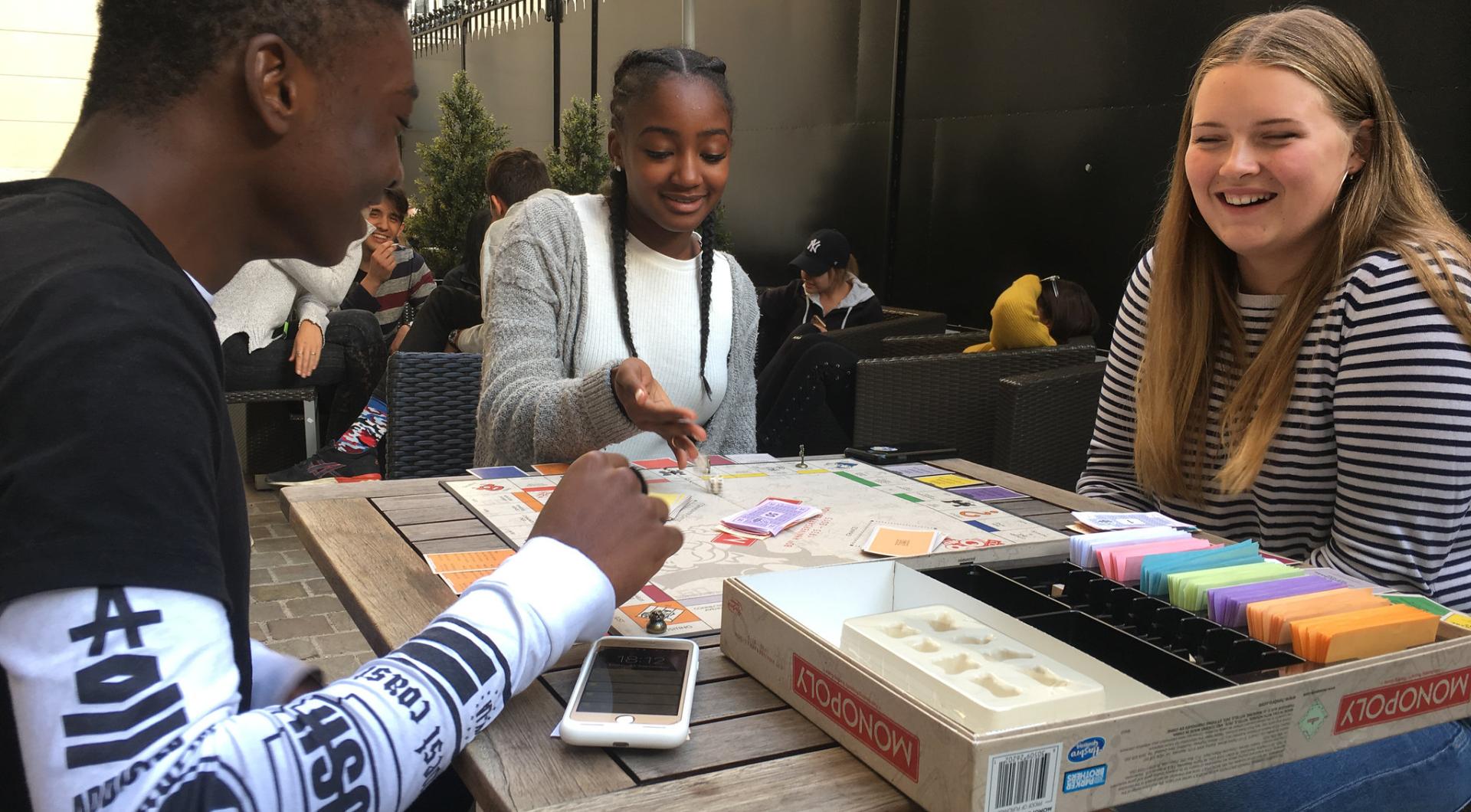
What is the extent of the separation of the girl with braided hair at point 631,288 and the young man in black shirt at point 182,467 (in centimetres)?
105

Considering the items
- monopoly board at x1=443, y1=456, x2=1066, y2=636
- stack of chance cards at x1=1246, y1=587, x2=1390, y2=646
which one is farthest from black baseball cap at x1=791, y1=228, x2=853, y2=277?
stack of chance cards at x1=1246, y1=587, x2=1390, y2=646

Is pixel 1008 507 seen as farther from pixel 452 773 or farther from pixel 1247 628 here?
pixel 452 773

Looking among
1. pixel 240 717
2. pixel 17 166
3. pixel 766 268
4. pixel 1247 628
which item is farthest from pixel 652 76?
pixel 17 166

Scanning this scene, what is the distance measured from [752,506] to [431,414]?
1.33 metres

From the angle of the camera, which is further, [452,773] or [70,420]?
[452,773]

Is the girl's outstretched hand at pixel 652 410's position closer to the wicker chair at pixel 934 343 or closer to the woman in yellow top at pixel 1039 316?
the woman in yellow top at pixel 1039 316

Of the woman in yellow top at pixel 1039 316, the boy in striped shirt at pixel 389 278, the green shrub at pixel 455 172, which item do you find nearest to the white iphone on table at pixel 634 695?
the woman in yellow top at pixel 1039 316

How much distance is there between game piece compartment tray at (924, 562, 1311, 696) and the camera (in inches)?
→ 36.8

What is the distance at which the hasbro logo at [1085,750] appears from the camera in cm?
77

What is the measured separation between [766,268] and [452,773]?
7179 millimetres

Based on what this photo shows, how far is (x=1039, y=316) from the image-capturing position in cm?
438

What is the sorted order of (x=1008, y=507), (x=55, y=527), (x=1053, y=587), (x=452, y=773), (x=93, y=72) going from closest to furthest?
(x=55, y=527), (x=93, y=72), (x=1053, y=587), (x=452, y=773), (x=1008, y=507)

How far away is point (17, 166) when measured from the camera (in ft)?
35.9

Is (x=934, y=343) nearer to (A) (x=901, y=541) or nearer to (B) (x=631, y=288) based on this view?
(B) (x=631, y=288)
